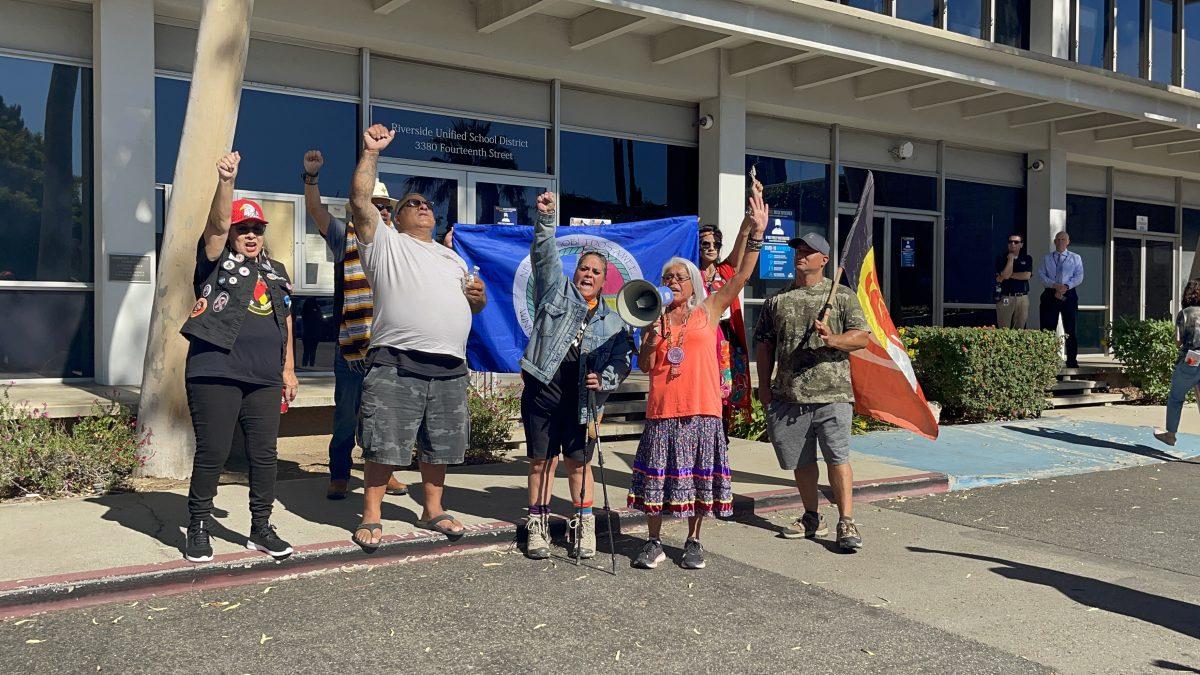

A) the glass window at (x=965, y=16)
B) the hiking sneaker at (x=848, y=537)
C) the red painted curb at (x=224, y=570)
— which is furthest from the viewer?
the glass window at (x=965, y=16)

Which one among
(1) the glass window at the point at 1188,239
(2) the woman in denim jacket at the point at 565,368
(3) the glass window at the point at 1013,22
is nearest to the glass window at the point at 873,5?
(3) the glass window at the point at 1013,22

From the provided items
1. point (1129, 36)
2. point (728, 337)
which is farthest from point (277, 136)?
point (1129, 36)

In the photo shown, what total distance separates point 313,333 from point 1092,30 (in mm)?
14639

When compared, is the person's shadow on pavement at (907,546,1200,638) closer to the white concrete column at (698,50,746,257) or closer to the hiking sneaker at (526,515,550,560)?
the hiking sneaker at (526,515,550,560)

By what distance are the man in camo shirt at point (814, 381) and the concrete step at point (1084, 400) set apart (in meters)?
8.36

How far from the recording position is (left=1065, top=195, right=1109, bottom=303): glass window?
18.5 m

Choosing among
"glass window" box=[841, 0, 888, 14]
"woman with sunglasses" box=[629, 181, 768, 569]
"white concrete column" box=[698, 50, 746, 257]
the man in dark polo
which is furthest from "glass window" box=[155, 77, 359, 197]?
the man in dark polo

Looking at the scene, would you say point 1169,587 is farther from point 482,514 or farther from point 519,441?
point 519,441

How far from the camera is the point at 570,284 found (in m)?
5.77

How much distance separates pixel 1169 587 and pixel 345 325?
16.8 feet

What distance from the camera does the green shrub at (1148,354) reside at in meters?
13.8

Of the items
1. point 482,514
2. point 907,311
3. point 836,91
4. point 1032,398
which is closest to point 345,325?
point 482,514

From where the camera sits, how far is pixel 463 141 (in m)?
11.8

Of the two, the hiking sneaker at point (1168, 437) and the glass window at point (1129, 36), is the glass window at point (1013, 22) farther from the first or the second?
the hiking sneaker at point (1168, 437)
